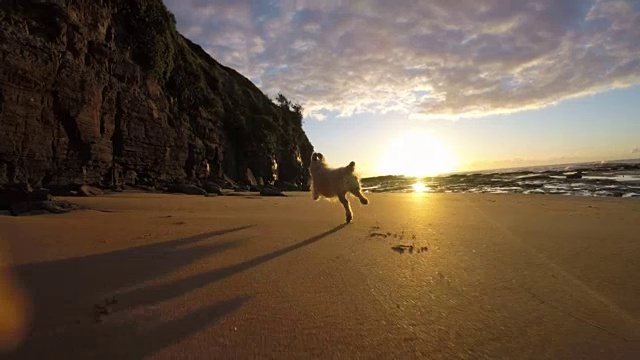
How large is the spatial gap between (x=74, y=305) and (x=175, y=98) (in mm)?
22334

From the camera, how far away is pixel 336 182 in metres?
7.26

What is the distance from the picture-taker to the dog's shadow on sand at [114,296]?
1.78 m

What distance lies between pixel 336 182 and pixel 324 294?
4731mm

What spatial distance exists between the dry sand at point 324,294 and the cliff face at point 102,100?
923 cm

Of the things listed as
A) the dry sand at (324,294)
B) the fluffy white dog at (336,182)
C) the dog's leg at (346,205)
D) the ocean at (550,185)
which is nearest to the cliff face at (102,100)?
the dry sand at (324,294)

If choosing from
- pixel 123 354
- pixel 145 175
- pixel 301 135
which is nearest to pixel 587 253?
pixel 123 354

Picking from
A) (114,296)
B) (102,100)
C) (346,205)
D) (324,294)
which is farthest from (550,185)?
(114,296)

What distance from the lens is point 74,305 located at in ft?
7.32

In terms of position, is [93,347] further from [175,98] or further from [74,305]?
[175,98]

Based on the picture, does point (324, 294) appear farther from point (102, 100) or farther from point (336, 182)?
point (102, 100)

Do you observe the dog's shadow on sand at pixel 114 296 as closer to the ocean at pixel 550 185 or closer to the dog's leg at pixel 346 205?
the dog's leg at pixel 346 205

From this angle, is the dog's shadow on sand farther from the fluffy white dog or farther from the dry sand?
the fluffy white dog

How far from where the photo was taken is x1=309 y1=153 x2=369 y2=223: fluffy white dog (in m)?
7.17

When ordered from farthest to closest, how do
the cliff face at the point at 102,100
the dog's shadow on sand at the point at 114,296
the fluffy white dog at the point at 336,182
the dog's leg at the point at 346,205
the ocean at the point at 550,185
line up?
the ocean at the point at 550,185
the cliff face at the point at 102,100
the fluffy white dog at the point at 336,182
the dog's leg at the point at 346,205
the dog's shadow on sand at the point at 114,296
